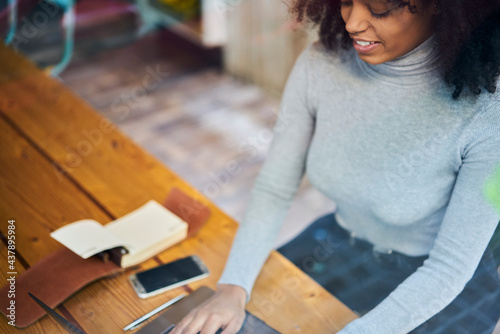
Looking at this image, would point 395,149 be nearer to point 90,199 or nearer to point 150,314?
point 150,314

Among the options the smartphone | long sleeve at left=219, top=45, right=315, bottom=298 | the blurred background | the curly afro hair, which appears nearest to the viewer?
the curly afro hair

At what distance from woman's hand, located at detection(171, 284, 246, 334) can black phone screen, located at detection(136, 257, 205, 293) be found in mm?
72

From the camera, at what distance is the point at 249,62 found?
3234mm

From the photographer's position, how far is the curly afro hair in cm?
87

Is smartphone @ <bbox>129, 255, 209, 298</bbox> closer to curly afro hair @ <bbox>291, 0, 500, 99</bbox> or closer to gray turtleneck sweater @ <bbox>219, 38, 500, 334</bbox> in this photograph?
gray turtleneck sweater @ <bbox>219, 38, 500, 334</bbox>

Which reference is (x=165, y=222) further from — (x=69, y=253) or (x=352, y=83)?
(x=352, y=83)

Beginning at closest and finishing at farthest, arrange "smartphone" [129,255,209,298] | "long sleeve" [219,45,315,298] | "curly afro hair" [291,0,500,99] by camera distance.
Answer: "curly afro hair" [291,0,500,99] < "smartphone" [129,255,209,298] < "long sleeve" [219,45,315,298]

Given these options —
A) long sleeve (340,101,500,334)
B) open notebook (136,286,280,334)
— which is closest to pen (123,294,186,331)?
open notebook (136,286,280,334)

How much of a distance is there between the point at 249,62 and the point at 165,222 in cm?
223

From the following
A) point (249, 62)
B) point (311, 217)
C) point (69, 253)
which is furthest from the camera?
point (249, 62)

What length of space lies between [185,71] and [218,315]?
2.60 metres

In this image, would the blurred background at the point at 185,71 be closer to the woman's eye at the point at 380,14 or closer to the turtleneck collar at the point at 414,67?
the turtleneck collar at the point at 414,67

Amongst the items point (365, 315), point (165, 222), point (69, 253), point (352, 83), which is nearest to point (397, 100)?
point (352, 83)

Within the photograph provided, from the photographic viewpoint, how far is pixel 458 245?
928 mm
